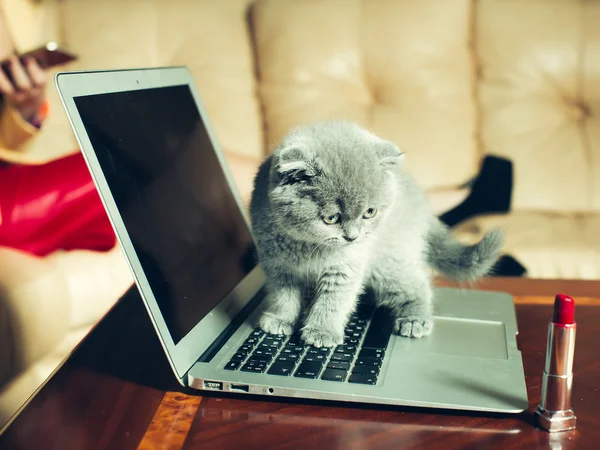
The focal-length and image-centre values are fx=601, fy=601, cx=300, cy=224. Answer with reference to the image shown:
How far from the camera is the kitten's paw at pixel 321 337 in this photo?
2.61 ft

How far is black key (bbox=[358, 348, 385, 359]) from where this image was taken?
2.52 feet

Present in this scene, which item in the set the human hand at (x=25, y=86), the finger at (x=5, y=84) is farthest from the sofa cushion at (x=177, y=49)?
the finger at (x=5, y=84)

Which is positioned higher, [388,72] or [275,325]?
[388,72]

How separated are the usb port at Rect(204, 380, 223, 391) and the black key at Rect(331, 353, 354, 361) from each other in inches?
5.8

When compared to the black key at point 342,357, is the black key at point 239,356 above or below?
above

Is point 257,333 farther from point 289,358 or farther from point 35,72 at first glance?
point 35,72

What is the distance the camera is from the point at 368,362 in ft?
2.45

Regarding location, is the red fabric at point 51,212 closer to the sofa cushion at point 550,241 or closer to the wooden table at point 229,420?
the wooden table at point 229,420

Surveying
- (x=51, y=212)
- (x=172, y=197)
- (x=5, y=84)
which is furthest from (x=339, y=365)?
(x=5, y=84)

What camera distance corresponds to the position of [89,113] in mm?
727

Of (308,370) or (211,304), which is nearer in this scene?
(308,370)

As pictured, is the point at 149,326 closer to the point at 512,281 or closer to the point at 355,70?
the point at 512,281

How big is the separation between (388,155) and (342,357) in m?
0.34

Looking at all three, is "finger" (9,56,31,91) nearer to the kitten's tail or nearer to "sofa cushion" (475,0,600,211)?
the kitten's tail
